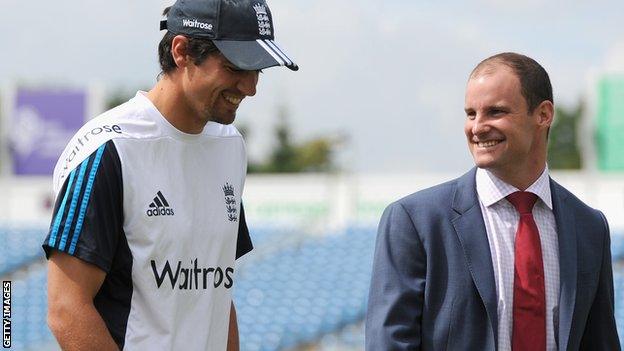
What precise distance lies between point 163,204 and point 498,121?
93cm

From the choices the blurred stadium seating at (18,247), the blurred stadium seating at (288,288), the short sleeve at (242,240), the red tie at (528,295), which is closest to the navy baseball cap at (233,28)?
the short sleeve at (242,240)

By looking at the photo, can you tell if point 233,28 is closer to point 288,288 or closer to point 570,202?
point 570,202

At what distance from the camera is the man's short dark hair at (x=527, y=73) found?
2.83 meters

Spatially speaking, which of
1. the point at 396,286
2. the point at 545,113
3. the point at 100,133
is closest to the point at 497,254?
the point at 396,286

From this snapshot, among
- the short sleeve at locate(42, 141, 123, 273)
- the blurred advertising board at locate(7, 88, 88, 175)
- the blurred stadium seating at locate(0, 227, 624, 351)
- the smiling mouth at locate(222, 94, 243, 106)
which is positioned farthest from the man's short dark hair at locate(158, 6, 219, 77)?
the blurred advertising board at locate(7, 88, 88, 175)

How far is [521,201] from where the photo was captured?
9.48 ft

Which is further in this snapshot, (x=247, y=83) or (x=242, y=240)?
(x=242, y=240)

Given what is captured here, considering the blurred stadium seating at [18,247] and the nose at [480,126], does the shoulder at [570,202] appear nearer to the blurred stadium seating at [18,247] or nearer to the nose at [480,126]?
the nose at [480,126]

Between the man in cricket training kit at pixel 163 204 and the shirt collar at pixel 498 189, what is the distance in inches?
29.0

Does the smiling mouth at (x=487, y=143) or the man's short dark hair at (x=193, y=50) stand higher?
the man's short dark hair at (x=193, y=50)

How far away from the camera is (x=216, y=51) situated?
8.01 feet

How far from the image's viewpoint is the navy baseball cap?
2.42m

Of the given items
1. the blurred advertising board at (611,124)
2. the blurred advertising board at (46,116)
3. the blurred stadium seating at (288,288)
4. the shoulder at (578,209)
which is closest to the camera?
the shoulder at (578,209)

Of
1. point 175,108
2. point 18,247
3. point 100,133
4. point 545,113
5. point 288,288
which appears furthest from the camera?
point 18,247
